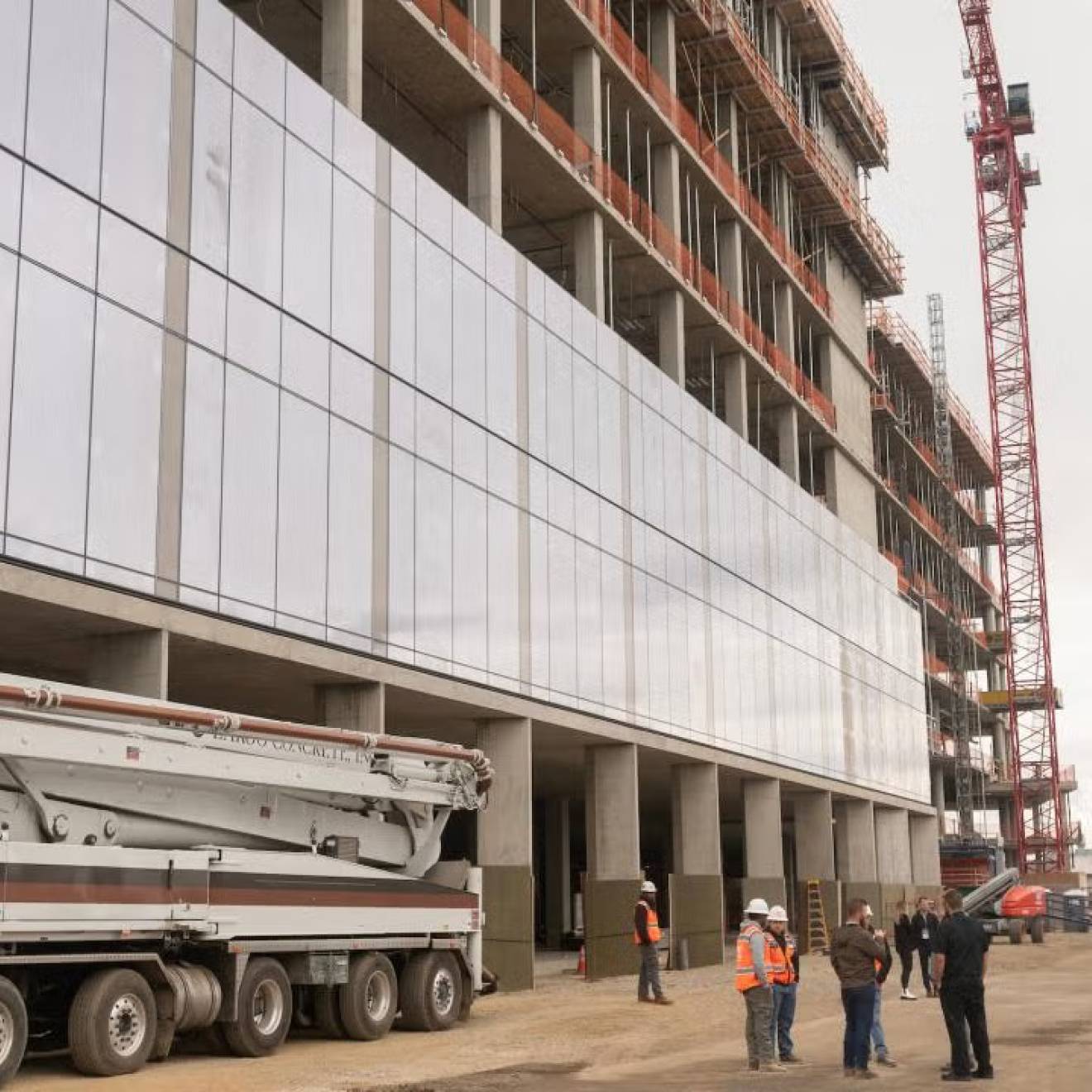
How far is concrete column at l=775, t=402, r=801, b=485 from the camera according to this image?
5500cm

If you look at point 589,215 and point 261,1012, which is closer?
point 261,1012

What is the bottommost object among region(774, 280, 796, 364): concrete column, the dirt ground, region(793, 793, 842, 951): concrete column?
the dirt ground

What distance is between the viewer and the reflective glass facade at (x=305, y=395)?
21312 mm

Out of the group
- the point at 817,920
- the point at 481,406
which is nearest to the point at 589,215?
the point at 481,406

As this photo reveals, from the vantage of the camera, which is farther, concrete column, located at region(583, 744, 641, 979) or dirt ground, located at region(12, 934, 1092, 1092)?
concrete column, located at region(583, 744, 641, 979)

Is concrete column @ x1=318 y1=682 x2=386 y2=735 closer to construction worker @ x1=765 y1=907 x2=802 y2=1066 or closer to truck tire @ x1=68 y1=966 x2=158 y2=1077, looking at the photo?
construction worker @ x1=765 y1=907 x2=802 y2=1066

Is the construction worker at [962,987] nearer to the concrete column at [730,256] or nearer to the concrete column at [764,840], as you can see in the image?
the concrete column at [764,840]

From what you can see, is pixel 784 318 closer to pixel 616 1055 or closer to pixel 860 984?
pixel 616 1055

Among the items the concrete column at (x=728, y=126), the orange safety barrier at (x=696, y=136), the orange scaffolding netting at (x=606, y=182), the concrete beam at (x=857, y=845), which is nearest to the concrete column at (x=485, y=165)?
the orange scaffolding netting at (x=606, y=182)

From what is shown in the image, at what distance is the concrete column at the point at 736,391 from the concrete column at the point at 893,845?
19.7m

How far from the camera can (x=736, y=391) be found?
50312 mm

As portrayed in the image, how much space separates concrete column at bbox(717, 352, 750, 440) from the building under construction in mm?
145

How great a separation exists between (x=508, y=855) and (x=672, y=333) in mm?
18310

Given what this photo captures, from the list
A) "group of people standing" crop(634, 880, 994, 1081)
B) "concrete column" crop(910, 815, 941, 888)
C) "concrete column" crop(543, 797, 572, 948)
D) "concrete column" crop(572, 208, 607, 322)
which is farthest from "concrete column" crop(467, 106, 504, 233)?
"concrete column" crop(910, 815, 941, 888)
